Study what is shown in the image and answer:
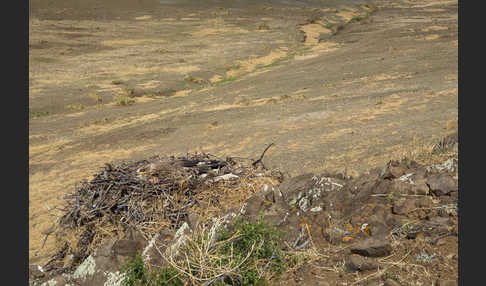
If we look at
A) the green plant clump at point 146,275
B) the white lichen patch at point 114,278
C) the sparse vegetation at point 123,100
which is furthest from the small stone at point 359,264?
the sparse vegetation at point 123,100

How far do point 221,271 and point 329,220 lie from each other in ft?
4.37

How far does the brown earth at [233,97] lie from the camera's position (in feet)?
38.6

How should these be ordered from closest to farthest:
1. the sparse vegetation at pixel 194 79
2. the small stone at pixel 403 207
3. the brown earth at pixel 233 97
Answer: the small stone at pixel 403 207, the brown earth at pixel 233 97, the sparse vegetation at pixel 194 79

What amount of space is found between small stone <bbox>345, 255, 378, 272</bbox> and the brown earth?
5380mm

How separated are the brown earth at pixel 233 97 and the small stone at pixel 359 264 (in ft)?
17.7

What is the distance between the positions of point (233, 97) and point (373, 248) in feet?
58.1

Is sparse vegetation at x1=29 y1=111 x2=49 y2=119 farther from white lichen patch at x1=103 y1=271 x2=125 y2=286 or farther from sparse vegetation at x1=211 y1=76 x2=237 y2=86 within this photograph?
white lichen patch at x1=103 y1=271 x2=125 y2=286

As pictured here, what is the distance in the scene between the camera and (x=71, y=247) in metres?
6.42

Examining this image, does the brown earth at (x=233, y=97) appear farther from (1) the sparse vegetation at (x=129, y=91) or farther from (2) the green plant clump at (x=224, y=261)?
(2) the green plant clump at (x=224, y=261)

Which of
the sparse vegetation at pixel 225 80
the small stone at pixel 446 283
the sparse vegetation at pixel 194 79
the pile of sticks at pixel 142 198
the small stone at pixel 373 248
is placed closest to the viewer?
the small stone at pixel 446 283

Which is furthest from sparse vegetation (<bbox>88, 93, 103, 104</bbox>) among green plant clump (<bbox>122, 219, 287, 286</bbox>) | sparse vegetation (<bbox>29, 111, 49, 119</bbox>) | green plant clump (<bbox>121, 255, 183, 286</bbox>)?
green plant clump (<bbox>122, 219, 287, 286</bbox>)

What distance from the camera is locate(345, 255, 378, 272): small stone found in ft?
12.0

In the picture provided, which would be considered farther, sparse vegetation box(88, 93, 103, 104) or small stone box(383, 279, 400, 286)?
sparse vegetation box(88, 93, 103, 104)

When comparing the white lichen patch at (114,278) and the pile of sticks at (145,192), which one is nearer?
the white lichen patch at (114,278)
